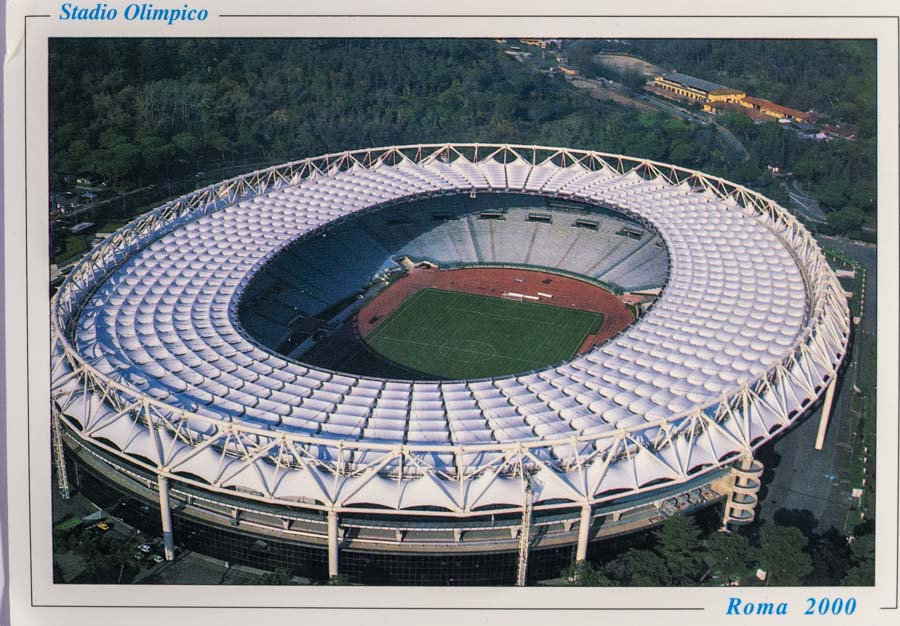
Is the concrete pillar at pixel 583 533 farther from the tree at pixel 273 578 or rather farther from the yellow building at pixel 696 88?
the yellow building at pixel 696 88

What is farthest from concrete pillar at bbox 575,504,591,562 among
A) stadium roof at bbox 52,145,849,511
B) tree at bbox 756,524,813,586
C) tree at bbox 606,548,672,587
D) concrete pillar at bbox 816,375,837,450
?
concrete pillar at bbox 816,375,837,450

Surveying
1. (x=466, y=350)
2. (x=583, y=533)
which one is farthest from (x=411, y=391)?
(x=466, y=350)

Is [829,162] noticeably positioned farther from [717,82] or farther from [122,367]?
[122,367]

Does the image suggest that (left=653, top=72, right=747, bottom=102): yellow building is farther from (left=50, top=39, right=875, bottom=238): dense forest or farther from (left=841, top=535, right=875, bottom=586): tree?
(left=841, top=535, right=875, bottom=586): tree

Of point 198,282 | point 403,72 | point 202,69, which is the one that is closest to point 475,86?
point 403,72

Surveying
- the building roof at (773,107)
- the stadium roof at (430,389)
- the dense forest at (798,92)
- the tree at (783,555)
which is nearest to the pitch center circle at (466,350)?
the stadium roof at (430,389)
